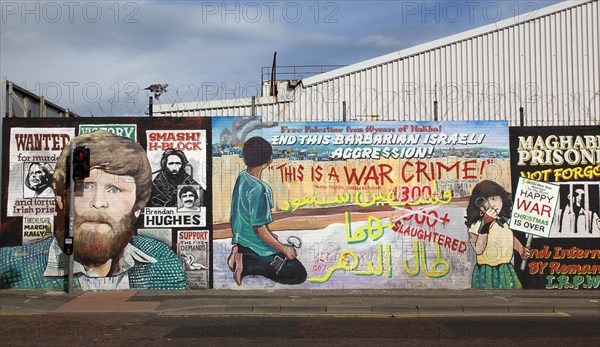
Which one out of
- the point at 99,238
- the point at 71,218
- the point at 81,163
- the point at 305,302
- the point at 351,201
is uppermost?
the point at 81,163

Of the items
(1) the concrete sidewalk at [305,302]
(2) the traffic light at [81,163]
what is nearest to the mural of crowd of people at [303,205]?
(1) the concrete sidewalk at [305,302]

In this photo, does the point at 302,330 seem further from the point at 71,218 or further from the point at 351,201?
the point at 71,218

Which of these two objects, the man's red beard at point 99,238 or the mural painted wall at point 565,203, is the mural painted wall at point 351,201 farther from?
the man's red beard at point 99,238

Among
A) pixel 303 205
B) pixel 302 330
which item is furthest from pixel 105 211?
pixel 302 330

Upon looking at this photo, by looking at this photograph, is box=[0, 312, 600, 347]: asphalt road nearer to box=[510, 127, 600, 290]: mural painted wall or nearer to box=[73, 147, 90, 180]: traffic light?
box=[510, 127, 600, 290]: mural painted wall

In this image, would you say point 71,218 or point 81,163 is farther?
point 71,218

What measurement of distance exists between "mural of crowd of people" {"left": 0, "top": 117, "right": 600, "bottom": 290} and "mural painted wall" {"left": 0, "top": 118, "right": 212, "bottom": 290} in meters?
0.04

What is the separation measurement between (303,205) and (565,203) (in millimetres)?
6817

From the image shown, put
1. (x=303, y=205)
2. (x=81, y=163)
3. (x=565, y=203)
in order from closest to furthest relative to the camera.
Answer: (x=81, y=163) < (x=303, y=205) < (x=565, y=203)

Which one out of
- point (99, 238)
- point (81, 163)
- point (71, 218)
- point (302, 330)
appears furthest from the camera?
point (99, 238)

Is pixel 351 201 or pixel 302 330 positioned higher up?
pixel 351 201

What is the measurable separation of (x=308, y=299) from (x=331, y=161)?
365 centimetres

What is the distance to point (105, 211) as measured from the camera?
1505 centimetres

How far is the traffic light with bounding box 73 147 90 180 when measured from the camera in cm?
1384
